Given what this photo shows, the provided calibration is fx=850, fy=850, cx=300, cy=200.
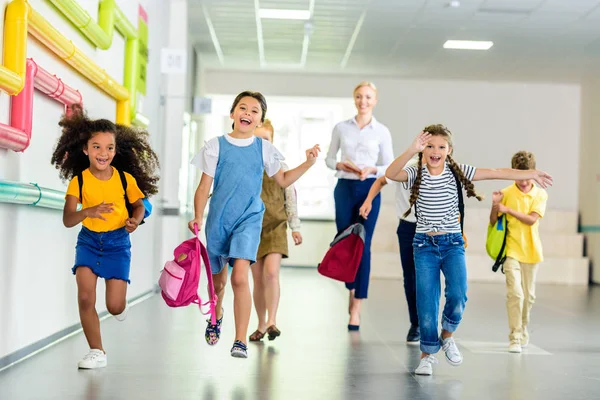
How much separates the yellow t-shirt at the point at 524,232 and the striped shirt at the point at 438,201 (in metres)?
1.11

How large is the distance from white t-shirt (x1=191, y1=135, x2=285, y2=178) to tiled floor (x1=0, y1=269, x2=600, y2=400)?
3.03 feet

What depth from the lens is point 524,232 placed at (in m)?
4.98

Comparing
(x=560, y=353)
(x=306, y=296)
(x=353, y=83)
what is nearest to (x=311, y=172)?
(x=353, y=83)

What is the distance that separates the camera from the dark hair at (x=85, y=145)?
153 inches

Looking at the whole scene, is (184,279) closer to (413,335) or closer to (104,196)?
(104,196)

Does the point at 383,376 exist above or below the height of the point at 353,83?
below

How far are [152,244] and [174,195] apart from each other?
956 millimetres

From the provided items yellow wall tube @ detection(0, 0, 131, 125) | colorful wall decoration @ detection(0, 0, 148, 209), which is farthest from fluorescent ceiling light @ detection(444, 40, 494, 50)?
yellow wall tube @ detection(0, 0, 131, 125)

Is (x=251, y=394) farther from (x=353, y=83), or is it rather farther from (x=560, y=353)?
(x=353, y=83)

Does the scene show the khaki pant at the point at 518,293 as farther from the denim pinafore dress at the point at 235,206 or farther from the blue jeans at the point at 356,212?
the denim pinafore dress at the point at 235,206

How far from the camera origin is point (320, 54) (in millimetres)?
13008

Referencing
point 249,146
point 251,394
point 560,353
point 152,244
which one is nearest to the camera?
point 251,394

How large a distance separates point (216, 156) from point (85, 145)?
599 millimetres

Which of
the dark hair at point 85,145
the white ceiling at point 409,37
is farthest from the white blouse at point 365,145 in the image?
the white ceiling at point 409,37
